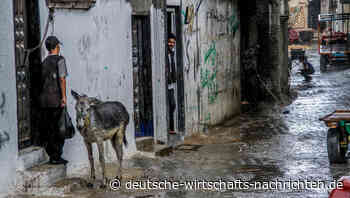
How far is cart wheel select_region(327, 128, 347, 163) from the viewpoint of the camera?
387 inches

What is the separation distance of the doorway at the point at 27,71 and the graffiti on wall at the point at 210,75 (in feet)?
20.0

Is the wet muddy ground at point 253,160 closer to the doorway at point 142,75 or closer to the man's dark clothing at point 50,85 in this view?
the doorway at point 142,75

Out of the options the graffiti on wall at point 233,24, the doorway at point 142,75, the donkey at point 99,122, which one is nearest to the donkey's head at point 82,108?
the donkey at point 99,122

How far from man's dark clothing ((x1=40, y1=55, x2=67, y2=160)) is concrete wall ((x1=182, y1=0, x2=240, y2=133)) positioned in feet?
16.3

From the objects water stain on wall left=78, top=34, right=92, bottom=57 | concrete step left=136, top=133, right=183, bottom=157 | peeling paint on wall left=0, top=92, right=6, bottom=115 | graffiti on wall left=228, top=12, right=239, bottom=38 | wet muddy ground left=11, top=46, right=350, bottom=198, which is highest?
graffiti on wall left=228, top=12, right=239, bottom=38

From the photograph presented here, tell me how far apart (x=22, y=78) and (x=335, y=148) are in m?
4.74

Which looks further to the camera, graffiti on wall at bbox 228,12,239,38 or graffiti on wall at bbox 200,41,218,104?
graffiti on wall at bbox 228,12,239,38

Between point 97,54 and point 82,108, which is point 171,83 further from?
point 82,108

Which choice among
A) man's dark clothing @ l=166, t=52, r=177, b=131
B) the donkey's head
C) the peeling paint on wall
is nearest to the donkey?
the donkey's head

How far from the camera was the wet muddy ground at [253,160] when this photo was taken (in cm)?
819

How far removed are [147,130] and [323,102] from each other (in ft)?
30.3

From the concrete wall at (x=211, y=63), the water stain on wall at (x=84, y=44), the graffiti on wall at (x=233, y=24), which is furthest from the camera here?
the graffiti on wall at (x=233, y=24)

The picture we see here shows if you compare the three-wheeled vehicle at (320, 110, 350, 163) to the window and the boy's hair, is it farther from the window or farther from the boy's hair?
the boy's hair

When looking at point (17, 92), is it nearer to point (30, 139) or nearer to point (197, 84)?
point (30, 139)
